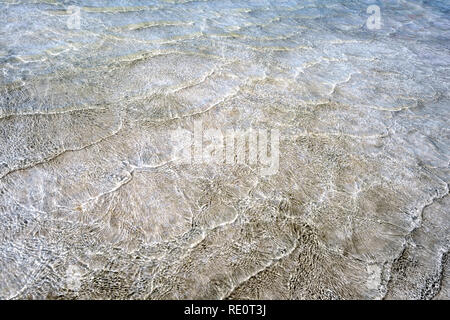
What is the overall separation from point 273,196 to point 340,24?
2.49m

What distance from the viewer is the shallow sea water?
1.16 m

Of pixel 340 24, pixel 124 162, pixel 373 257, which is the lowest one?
pixel 373 257

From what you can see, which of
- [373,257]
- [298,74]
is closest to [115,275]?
[373,257]

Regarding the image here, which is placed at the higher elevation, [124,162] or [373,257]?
[124,162]

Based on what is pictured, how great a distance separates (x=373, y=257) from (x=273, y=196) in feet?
1.37

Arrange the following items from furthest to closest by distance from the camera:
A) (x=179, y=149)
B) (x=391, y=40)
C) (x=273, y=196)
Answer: (x=391, y=40) < (x=179, y=149) < (x=273, y=196)

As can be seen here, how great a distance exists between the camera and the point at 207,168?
1537 millimetres

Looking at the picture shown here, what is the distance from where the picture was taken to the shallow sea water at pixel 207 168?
116cm

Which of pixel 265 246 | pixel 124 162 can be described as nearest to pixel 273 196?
pixel 265 246

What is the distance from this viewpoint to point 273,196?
1439 millimetres

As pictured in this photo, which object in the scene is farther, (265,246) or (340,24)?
(340,24)

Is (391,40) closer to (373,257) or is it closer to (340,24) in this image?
(340,24)
